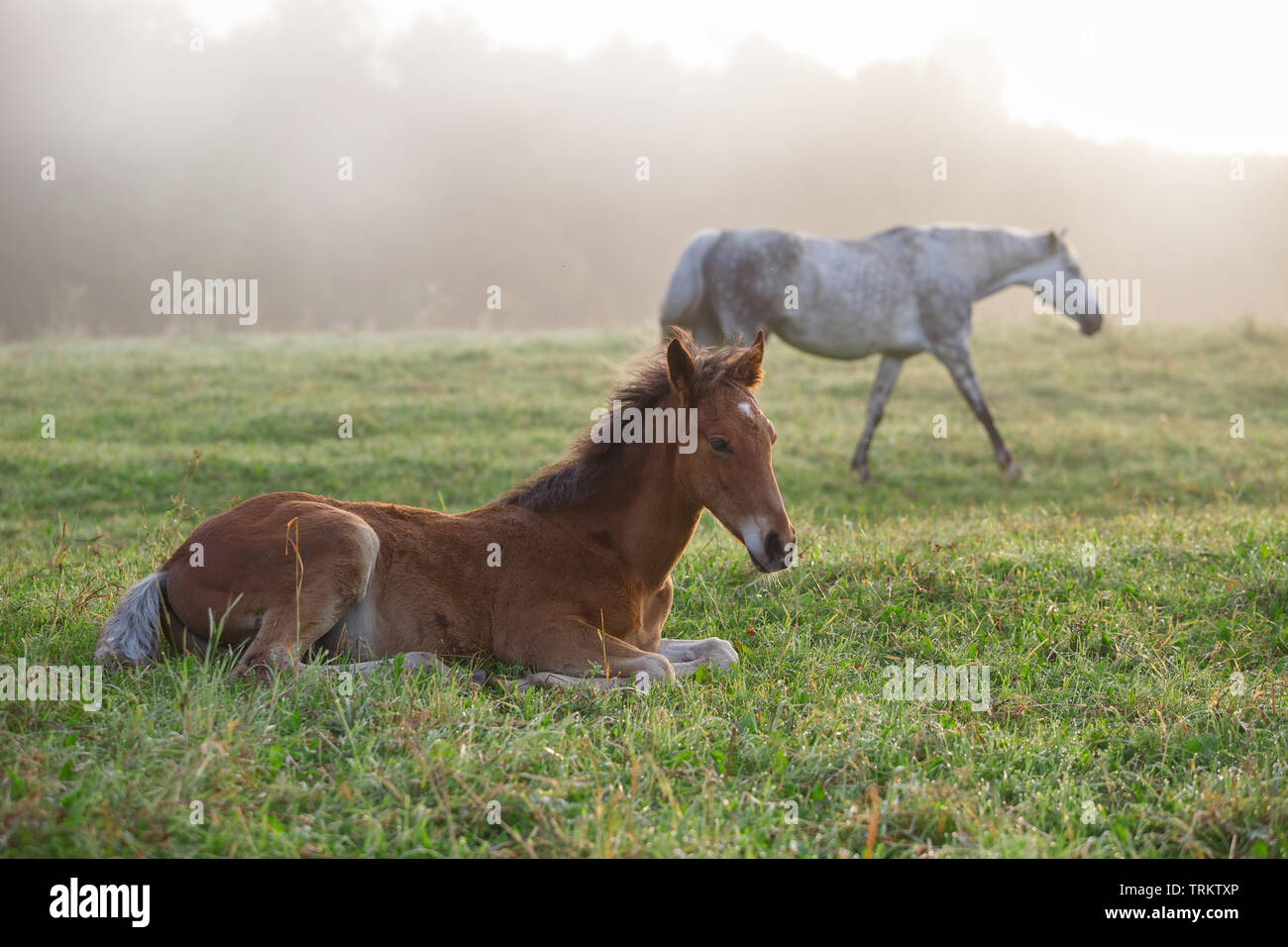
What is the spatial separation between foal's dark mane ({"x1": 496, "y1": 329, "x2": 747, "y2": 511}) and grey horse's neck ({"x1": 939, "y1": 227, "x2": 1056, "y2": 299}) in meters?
8.90

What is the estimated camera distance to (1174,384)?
54.5 ft

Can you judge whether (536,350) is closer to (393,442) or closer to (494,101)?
(393,442)

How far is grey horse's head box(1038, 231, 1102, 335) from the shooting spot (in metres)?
13.7

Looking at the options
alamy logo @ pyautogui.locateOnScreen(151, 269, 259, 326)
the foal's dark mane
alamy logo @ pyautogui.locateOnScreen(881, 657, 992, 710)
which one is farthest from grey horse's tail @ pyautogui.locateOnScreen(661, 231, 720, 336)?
alamy logo @ pyautogui.locateOnScreen(881, 657, 992, 710)

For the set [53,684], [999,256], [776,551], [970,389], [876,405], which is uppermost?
[999,256]

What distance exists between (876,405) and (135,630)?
9.67 m

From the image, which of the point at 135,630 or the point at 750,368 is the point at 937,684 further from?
the point at 135,630

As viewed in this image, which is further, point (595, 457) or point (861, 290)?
point (861, 290)

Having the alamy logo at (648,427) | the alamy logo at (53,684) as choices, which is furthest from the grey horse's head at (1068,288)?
the alamy logo at (53,684)

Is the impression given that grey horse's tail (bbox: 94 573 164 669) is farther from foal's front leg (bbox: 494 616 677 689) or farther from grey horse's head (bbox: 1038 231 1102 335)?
grey horse's head (bbox: 1038 231 1102 335)

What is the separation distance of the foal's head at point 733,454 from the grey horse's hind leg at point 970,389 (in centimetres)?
807
